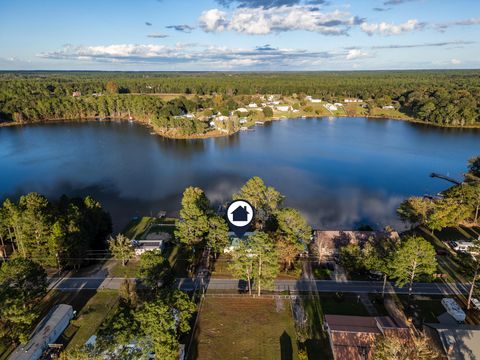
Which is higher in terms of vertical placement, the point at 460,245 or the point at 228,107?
the point at 228,107

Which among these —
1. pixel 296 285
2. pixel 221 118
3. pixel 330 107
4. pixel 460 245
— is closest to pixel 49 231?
pixel 296 285

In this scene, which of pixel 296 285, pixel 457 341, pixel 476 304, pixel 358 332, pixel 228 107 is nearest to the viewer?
pixel 457 341

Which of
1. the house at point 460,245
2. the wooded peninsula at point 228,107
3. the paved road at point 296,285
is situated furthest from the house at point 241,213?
the wooded peninsula at point 228,107

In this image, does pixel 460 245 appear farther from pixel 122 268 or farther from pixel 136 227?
pixel 136 227

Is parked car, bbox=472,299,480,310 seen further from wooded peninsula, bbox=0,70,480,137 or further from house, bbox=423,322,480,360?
wooded peninsula, bbox=0,70,480,137

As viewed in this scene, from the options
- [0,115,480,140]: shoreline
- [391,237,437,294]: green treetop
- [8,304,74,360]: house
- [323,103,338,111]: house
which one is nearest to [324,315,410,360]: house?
[391,237,437,294]: green treetop
